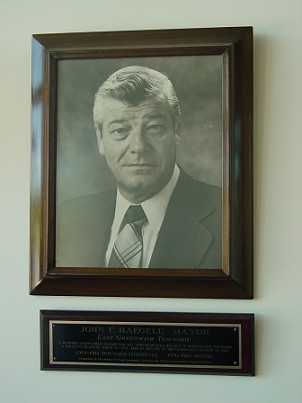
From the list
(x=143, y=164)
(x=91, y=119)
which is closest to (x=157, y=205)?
(x=143, y=164)

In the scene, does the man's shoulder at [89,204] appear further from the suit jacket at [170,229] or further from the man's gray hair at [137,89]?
the man's gray hair at [137,89]

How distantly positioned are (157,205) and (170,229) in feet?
0.32

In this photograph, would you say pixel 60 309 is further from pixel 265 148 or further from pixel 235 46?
pixel 235 46

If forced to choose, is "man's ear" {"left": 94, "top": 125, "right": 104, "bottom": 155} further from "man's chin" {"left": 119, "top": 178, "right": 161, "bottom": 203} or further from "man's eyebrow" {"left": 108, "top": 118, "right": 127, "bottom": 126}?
"man's chin" {"left": 119, "top": 178, "right": 161, "bottom": 203}

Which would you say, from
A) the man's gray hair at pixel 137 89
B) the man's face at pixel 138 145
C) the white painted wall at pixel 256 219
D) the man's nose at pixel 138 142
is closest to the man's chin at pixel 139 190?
the man's face at pixel 138 145

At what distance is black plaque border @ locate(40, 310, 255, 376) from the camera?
170 centimetres

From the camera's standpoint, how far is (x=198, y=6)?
177cm

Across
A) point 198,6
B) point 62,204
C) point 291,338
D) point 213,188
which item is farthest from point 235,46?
point 291,338

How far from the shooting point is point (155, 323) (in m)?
1.73

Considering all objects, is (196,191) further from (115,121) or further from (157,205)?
(115,121)

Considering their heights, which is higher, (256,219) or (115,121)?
(115,121)

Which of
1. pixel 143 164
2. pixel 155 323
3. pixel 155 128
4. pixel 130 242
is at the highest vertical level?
pixel 155 128

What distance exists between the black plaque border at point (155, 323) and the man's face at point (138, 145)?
16.5 inches

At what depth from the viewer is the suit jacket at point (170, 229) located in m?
1.72
